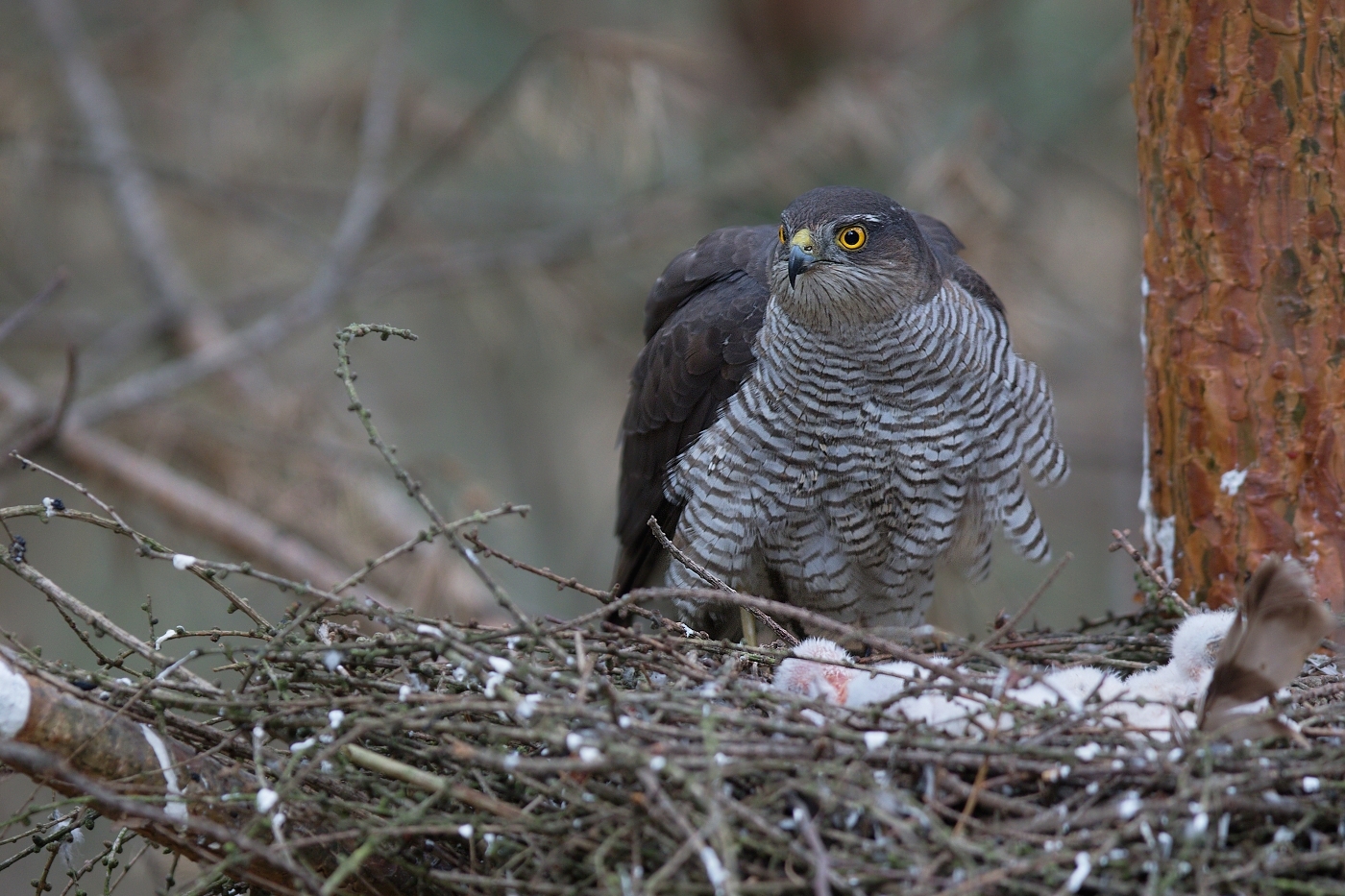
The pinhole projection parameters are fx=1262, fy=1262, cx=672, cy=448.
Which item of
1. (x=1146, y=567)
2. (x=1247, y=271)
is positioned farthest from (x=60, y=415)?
(x=1247, y=271)

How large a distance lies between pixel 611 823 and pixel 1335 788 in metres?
1.16

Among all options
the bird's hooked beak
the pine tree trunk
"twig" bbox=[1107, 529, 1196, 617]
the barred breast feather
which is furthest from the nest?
the bird's hooked beak

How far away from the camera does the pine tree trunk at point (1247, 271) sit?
9.82 ft

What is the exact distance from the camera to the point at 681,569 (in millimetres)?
3658

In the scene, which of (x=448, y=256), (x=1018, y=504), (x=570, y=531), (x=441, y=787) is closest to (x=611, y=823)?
(x=441, y=787)

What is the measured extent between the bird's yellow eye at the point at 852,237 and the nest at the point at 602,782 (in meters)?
1.41

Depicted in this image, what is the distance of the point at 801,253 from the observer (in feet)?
10.8

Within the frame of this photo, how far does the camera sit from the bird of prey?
3391 millimetres

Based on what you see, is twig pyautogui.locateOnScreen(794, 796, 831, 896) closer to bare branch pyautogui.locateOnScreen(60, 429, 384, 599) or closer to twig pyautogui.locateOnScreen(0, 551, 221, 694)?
twig pyautogui.locateOnScreen(0, 551, 221, 694)

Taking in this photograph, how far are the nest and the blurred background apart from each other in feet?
8.34

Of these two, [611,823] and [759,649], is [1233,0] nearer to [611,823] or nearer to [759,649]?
[759,649]

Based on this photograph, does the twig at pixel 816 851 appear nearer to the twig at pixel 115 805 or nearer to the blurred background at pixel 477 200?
the twig at pixel 115 805

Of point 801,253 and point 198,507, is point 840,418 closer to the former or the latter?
point 801,253

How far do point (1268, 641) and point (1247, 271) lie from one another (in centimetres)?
127
